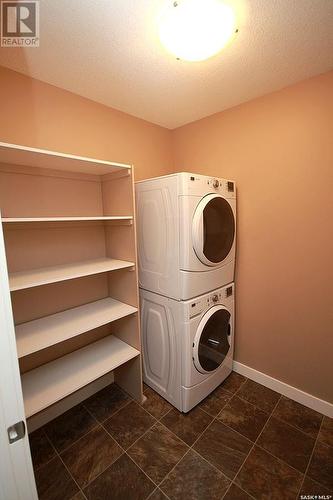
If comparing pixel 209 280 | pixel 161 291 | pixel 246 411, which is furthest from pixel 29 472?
pixel 246 411

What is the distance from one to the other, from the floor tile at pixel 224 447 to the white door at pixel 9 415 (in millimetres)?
1142

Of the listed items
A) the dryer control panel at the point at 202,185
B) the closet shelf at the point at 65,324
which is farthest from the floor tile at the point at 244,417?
the dryer control panel at the point at 202,185

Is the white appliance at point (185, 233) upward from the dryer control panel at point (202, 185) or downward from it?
downward

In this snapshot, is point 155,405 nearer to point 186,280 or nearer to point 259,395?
point 259,395

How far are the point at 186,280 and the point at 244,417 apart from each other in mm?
1156

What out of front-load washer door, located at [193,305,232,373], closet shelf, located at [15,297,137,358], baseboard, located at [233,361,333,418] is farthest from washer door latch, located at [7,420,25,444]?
baseboard, located at [233,361,333,418]

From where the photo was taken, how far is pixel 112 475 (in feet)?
4.28

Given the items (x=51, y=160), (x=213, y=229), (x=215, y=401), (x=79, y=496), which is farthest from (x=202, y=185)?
(x=79, y=496)

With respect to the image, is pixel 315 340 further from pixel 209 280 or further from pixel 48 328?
pixel 48 328

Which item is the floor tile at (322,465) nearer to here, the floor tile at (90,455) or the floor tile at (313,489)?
the floor tile at (313,489)

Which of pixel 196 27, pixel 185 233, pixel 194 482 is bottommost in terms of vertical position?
pixel 194 482

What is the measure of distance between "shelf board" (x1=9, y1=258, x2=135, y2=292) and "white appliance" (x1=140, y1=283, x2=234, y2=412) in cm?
42

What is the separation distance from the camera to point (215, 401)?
183cm

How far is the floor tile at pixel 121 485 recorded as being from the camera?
1213 millimetres
